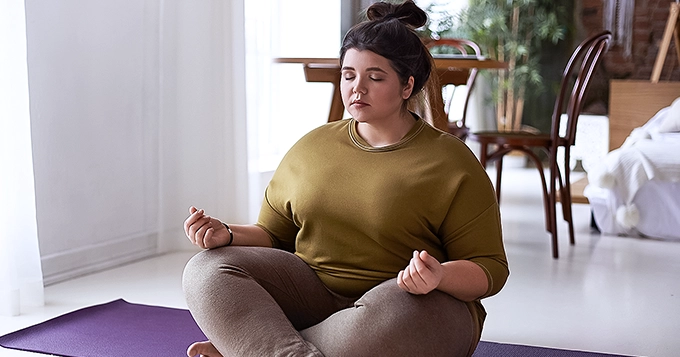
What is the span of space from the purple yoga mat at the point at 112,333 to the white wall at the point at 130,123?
1.92 ft

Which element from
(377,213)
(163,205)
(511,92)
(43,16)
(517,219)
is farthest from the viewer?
(511,92)

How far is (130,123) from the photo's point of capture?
3164 mm

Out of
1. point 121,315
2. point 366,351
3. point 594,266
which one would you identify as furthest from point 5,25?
point 594,266

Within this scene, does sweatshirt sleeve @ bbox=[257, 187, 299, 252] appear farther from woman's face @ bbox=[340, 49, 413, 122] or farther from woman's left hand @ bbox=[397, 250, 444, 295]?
woman's left hand @ bbox=[397, 250, 444, 295]

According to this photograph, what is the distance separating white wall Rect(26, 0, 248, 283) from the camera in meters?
2.79

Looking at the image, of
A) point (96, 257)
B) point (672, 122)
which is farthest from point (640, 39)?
point (96, 257)

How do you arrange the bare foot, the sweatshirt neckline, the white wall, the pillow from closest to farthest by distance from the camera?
the bare foot, the sweatshirt neckline, the white wall, the pillow

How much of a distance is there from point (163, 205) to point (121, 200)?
23 centimetres

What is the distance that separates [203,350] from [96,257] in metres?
1.56

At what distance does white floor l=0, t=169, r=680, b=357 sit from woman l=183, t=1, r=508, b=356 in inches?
24.2

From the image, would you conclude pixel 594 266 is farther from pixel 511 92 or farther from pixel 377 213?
pixel 511 92

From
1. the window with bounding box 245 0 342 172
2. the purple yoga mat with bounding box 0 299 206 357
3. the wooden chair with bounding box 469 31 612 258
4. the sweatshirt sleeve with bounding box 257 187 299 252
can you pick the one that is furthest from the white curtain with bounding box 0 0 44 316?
the wooden chair with bounding box 469 31 612 258

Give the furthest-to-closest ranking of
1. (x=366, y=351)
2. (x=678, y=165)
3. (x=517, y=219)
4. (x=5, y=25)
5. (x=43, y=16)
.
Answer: (x=517, y=219) < (x=678, y=165) < (x=43, y=16) < (x=5, y=25) < (x=366, y=351)

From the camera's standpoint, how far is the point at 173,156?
3391mm
